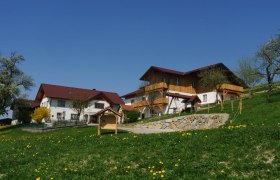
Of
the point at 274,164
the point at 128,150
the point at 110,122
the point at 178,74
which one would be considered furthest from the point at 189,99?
the point at 274,164

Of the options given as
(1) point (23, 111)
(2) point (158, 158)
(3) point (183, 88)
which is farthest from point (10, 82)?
(2) point (158, 158)

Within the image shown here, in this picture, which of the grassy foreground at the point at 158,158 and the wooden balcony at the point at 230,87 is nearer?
the grassy foreground at the point at 158,158

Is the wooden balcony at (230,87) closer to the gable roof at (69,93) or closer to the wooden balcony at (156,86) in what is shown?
the wooden balcony at (156,86)

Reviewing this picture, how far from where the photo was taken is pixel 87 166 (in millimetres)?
18250

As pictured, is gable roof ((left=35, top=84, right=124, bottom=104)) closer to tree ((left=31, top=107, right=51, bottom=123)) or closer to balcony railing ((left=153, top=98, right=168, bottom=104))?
tree ((left=31, top=107, right=51, bottom=123))

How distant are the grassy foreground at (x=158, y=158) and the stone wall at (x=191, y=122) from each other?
1922cm

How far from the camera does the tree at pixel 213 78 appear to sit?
2731 inches

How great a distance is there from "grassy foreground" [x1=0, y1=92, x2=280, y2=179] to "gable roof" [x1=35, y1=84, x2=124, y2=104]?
60.6 metres

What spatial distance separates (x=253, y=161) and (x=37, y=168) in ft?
32.9

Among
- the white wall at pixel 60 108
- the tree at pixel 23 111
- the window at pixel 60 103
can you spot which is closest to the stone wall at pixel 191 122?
the white wall at pixel 60 108

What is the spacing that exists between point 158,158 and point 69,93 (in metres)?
71.8

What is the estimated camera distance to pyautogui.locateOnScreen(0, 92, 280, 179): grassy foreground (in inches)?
627

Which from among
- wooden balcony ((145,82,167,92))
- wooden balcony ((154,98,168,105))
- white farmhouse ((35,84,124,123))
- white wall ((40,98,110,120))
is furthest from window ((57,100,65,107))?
wooden balcony ((154,98,168,105))

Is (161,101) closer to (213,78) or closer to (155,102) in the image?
(155,102)
